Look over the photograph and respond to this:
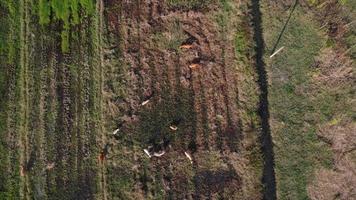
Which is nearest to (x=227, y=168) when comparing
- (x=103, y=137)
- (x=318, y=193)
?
(x=318, y=193)

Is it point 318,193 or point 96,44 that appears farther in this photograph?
point 96,44

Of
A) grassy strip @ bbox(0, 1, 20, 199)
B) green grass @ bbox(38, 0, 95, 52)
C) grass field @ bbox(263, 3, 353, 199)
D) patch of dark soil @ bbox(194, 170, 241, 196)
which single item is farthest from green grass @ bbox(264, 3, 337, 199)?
grassy strip @ bbox(0, 1, 20, 199)

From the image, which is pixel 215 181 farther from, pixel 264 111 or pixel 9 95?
pixel 9 95

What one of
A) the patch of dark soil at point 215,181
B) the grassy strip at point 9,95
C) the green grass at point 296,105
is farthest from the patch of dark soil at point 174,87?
the grassy strip at point 9,95

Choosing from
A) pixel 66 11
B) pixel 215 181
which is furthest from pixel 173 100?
pixel 66 11

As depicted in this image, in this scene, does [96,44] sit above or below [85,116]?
above

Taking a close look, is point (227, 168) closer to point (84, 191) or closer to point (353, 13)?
point (84, 191)
